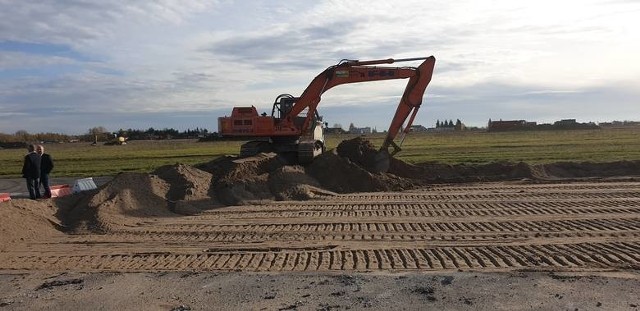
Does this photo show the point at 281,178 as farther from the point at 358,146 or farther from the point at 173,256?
the point at 173,256

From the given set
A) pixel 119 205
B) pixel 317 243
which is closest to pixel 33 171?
pixel 119 205

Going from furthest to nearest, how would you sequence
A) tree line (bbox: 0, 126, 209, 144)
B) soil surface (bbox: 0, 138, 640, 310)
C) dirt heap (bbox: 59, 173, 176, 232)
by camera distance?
tree line (bbox: 0, 126, 209, 144) < dirt heap (bbox: 59, 173, 176, 232) < soil surface (bbox: 0, 138, 640, 310)

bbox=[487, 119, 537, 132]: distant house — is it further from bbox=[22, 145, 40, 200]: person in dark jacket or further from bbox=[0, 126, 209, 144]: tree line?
bbox=[22, 145, 40, 200]: person in dark jacket

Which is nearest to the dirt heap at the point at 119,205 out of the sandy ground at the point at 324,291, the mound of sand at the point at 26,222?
the mound of sand at the point at 26,222

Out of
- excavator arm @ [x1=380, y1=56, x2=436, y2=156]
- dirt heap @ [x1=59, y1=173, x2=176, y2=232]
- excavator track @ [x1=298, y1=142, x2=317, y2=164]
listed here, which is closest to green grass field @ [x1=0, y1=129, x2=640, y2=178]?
excavator arm @ [x1=380, y1=56, x2=436, y2=156]

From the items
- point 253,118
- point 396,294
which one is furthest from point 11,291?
point 253,118

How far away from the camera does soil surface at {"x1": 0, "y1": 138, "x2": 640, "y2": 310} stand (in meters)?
6.48

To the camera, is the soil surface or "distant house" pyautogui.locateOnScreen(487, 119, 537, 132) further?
"distant house" pyautogui.locateOnScreen(487, 119, 537, 132)

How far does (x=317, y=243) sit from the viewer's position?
30.9 feet

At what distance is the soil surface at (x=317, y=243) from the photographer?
21.2 feet

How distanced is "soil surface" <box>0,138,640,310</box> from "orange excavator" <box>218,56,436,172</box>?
150 centimetres

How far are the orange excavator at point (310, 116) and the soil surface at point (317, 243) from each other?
1.50 meters

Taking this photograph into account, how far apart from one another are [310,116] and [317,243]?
1054 centimetres

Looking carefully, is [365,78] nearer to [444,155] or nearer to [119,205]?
[119,205]
